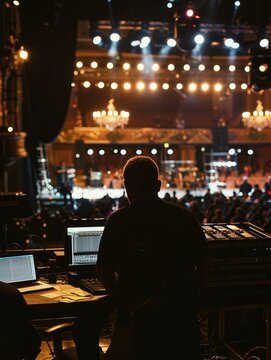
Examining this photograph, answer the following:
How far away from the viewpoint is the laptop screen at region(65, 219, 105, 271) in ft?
11.4

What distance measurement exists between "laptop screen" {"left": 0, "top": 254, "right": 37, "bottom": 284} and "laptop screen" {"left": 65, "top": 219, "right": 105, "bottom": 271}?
0.79ft

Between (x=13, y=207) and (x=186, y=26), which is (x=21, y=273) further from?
(x=186, y=26)

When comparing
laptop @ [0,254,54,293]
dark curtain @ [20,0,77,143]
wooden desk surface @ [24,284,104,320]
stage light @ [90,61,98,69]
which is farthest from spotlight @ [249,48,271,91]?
stage light @ [90,61,98,69]

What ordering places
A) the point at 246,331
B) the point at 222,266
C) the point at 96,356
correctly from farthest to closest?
the point at 246,331 → the point at 222,266 → the point at 96,356

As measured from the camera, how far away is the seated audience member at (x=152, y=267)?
7.72 feet

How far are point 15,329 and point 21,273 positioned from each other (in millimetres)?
867

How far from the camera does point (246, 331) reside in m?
4.29

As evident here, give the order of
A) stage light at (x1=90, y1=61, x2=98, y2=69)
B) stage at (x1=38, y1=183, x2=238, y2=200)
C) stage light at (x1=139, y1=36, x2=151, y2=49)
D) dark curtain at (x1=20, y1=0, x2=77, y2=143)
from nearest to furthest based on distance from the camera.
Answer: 1. dark curtain at (x1=20, y1=0, x2=77, y2=143)
2. stage light at (x1=139, y1=36, x2=151, y2=49)
3. stage light at (x1=90, y1=61, x2=98, y2=69)
4. stage at (x1=38, y1=183, x2=238, y2=200)

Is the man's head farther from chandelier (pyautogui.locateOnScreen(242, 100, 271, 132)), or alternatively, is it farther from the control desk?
chandelier (pyautogui.locateOnScreen(242, 100, 271, 132))

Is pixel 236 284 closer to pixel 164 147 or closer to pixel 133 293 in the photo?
pixel 133 293

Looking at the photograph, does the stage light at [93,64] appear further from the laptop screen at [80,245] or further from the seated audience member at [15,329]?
the seated audience member at [15,329]

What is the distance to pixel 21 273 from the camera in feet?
11.0

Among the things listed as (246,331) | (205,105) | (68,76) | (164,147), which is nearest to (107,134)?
(164,147)

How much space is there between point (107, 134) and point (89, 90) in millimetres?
2470
